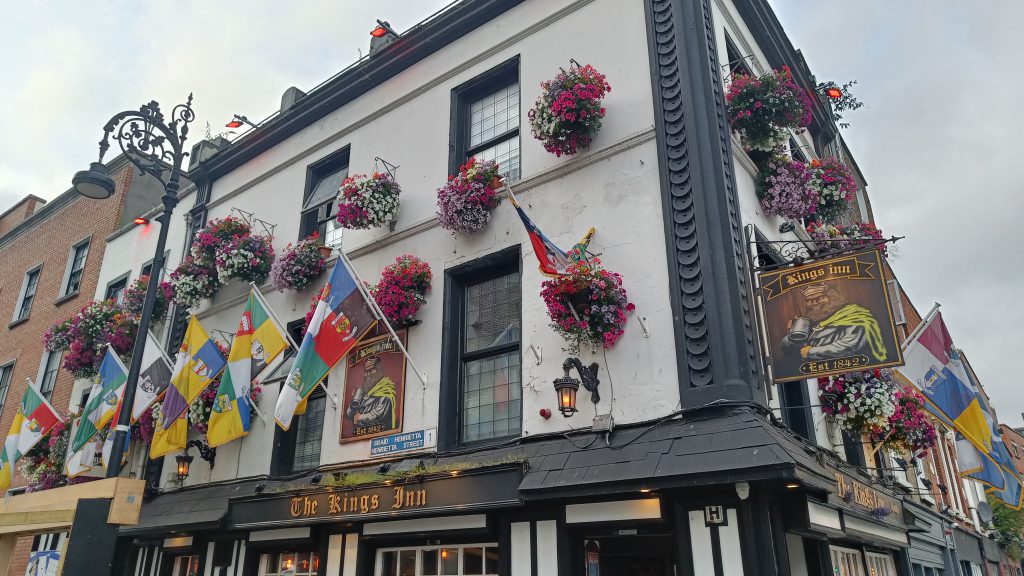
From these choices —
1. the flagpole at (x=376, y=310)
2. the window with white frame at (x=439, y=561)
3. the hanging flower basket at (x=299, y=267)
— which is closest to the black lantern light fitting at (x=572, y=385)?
the window with white frame at (x=439, y=561)

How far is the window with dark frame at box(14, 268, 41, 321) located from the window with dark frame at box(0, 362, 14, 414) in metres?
1.49

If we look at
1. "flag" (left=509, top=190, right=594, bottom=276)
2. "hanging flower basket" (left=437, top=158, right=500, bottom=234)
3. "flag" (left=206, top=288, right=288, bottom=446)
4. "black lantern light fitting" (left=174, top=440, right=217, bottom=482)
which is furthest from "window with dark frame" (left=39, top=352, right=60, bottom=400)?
"flag" (left=509, top=190, right=594, bottom=276)

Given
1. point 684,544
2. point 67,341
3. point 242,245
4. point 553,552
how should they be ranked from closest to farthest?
point 684,544 → point 553,552 → point 242,245 → point 67,341

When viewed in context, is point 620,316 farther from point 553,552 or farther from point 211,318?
point 211,318

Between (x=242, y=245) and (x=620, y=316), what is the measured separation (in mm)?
8211

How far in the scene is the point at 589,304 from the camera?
321 inches

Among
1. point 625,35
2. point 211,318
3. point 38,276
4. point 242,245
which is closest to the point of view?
point 625,35

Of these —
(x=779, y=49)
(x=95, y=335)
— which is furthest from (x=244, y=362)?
(x=779, y=49)

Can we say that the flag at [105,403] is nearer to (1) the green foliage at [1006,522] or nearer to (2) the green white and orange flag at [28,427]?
(2) the green white and orange flag at [28,427]

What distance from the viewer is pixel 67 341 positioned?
16.0 metres

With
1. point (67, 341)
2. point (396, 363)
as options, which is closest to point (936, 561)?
point (396, 363)

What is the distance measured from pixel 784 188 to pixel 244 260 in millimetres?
9385

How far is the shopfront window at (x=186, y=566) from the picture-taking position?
12172 mm

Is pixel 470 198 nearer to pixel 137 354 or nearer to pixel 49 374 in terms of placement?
pixel 137 354
